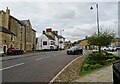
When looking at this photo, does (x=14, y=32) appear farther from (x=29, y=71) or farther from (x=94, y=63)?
(x=29, y=71)

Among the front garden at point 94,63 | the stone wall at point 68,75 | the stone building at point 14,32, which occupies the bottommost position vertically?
the stone wall at point 68,75

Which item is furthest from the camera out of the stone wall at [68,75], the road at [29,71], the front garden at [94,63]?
the front garden at [94,63]

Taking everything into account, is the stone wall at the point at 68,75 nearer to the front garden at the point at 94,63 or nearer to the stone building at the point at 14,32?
the front garden at the point at 94,63

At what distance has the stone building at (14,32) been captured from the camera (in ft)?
165

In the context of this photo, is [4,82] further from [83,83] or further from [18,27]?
[18,27]

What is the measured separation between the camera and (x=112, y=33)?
93.6 feet

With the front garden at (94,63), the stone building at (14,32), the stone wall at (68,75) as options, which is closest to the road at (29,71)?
the stone wall at (68,75)

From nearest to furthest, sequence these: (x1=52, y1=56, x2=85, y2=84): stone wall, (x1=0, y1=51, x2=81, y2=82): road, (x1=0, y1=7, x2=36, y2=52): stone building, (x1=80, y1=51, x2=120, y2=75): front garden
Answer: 1. (x1=52, y1=56, x2=85, y2=84): stone wall
2. (x1=0, y1=51, x2=81, y2=82): road
3. (x1=80, y1=51, x2=120, y2=75): front garden
4. (x1=0, y1=7, x2=36, y2=52): stone building

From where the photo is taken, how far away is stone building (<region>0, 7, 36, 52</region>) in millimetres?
50244

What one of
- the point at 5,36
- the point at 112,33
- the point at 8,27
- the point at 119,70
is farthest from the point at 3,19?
the point at 119,70

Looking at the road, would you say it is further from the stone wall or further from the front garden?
the front garden

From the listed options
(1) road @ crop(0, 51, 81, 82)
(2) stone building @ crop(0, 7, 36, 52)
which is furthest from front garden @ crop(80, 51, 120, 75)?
(2) stone building @ crop(0, 7, 36, 52)

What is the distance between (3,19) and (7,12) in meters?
2.51

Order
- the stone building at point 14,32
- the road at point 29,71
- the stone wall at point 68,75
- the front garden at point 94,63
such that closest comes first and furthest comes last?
1. the stone wall at point 68,75
2. the road at point 29,71
3. the front garden at point 94,63
4. the stone building at point 14,32
